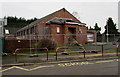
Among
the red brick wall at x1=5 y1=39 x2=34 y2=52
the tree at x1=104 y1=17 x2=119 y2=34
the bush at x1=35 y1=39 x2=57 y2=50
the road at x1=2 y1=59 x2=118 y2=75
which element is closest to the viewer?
the road at x1=2 y1=59 x2=118 y2=75

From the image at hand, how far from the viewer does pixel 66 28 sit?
29422 millimetres

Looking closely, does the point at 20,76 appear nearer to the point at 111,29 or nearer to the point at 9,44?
the point at 9,44

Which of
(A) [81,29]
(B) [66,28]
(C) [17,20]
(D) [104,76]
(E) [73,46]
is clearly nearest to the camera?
(D) [104,76]

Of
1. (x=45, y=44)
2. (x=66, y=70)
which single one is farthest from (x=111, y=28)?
(x=66, y=70)

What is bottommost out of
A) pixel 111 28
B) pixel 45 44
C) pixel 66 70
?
pixel 66 70

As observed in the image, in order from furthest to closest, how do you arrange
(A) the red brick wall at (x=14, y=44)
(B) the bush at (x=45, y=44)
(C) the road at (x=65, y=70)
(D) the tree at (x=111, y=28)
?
(D) the tree at (x=111, y=28) → (B) the bush at (x=45, y=44) → (A) the red brick wall at (x=14, y=44) → (C) the road at (x=65, y=70)

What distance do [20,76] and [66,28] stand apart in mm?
23837

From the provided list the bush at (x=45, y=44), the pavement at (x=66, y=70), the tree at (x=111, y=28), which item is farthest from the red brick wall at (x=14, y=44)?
the tree at (x=111, y=28)

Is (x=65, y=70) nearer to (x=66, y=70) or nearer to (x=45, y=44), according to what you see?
(x=66, y=70)

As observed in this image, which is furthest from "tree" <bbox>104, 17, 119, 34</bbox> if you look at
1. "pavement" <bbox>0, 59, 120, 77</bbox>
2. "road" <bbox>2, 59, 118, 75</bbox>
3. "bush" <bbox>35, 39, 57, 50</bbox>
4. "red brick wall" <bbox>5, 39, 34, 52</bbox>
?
"road" <bbox>2, 59, 118, 75</bbox>

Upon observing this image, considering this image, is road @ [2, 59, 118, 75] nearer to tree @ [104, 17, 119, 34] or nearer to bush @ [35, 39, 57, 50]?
bush @ [35, 39, 57, 50]

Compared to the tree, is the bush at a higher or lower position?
lower

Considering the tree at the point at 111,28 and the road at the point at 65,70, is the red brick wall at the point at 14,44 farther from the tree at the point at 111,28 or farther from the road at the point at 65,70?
the tree at the point at 111,28

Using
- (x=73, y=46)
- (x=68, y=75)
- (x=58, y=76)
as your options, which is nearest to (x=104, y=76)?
(x=68, y=75)
